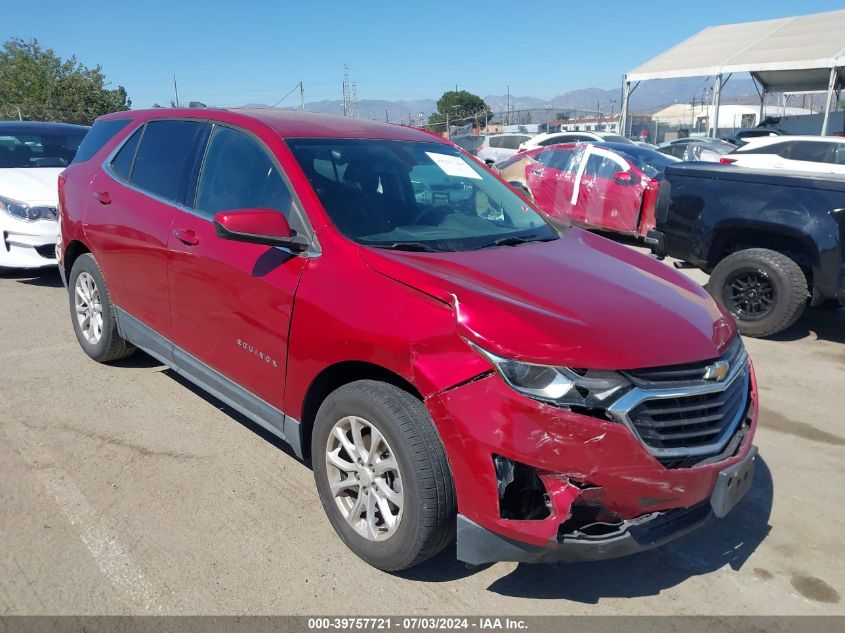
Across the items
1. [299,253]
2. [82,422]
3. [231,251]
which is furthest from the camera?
[82,422]

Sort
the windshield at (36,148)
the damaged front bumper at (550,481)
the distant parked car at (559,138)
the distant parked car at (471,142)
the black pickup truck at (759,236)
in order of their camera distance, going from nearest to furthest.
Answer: the damaged front bumper at (550,481)
the black pickup truck at (759,236)
the windshield at (36,148)
the distant parked car at (559,138)
the distant parked car at (471,142)

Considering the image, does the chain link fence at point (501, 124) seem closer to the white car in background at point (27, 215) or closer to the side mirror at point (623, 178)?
the side mirror at point (623, 178)

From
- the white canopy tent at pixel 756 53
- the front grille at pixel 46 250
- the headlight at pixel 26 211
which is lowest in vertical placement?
the front grille at pixel 46 250

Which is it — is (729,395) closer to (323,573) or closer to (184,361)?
(323,573)

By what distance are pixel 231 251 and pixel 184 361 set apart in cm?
88

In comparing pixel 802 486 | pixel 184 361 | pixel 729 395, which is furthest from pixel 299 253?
pixel 802 486

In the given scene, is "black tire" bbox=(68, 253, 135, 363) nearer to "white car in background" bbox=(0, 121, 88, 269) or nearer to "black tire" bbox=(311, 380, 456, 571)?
"white car in background" bbox=(0, 121, 88, 269)

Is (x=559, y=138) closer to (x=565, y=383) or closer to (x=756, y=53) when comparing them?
(x=756, y=53)

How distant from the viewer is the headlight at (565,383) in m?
2.35

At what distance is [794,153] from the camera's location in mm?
10977

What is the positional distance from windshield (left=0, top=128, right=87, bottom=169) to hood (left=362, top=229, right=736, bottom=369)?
6934mm

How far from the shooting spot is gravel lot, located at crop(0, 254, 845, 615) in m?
2.73

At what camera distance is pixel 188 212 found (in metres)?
3.77

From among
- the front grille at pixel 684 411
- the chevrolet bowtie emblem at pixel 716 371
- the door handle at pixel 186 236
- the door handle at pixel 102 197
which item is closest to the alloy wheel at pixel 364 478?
the front grille at pixel 684 411
